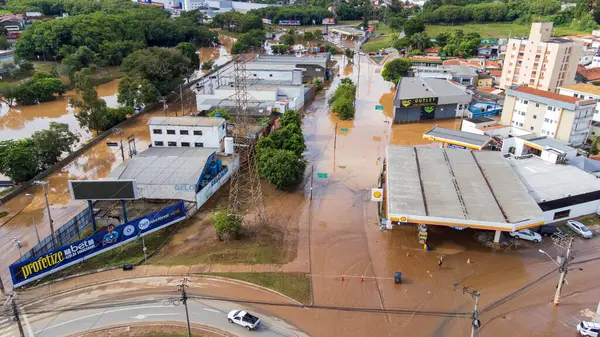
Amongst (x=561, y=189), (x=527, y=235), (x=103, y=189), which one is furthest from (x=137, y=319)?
(x=561, y=189)

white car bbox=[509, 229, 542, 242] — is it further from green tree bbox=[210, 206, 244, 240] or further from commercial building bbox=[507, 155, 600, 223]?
green tree bbox=[210, 206, 244, 240]

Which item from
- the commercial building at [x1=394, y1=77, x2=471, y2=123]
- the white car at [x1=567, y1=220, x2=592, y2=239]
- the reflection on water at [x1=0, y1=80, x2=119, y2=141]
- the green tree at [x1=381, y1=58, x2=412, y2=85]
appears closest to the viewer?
the white car at [x1=567, y1=220, x2=592, y2=239]

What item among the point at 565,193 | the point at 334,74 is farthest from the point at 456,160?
the point at 334,74

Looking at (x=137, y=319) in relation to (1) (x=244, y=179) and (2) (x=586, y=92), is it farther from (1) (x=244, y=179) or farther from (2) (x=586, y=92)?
(2) (x=586, y=92)

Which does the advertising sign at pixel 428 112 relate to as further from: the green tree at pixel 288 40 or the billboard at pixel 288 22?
the billboard at pixel 288 22

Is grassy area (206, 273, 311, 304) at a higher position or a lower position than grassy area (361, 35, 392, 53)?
lower

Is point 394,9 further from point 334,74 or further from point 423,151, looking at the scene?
point 423,151

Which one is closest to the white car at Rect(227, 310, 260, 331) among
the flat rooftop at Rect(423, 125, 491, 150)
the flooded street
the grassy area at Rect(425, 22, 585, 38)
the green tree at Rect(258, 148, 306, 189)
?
the flooded street
